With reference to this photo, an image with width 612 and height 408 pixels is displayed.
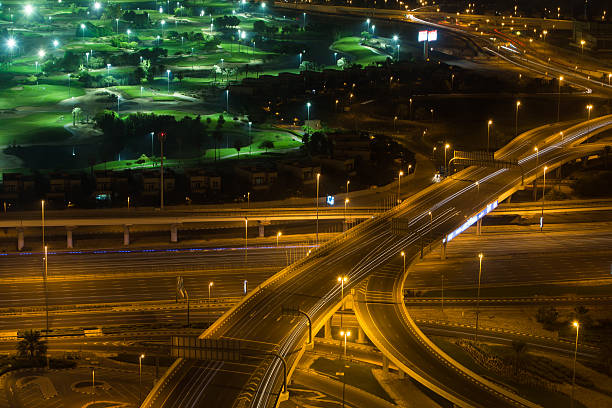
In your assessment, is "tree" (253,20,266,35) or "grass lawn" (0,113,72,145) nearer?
"grass lawn" (0,113,72,145)

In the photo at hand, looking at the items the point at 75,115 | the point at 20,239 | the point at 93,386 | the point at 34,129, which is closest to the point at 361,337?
the point at 93,386

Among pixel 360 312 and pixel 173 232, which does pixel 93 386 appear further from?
pixel 173 232

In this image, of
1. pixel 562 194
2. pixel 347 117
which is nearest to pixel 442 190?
pixel 562 194

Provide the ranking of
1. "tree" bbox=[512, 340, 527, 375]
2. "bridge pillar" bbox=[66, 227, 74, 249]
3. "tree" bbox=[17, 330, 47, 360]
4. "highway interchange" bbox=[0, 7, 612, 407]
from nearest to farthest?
1. "highway interchange" bbox=[0, 7, 612, 407]
2. "tree" bbox=[17, 330, 47, 360]
3. "tree" bbox=[512, 340, 527, 375]
4. "bridge pillar" bbox=[66, 227, 74, 249]

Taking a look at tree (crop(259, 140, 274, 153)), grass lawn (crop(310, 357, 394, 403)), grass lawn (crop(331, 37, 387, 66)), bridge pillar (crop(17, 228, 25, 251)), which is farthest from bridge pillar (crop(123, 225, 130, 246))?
grass lawn (crop(331, 37, 387, 66))

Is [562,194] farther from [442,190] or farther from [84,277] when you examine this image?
[84,277]

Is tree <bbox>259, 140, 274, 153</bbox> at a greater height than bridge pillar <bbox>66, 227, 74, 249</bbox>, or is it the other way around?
tree <bbox>259, 140, 274, 153</bbox>

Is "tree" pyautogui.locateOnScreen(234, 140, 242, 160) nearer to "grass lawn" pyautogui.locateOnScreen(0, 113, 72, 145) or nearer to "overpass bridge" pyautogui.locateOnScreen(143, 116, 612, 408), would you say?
"grass lawn" pyautogui.locateOnScreen(0, 113, 72, 145)

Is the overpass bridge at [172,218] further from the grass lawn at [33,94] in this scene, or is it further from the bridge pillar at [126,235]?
the grass lawn at [33,94]
